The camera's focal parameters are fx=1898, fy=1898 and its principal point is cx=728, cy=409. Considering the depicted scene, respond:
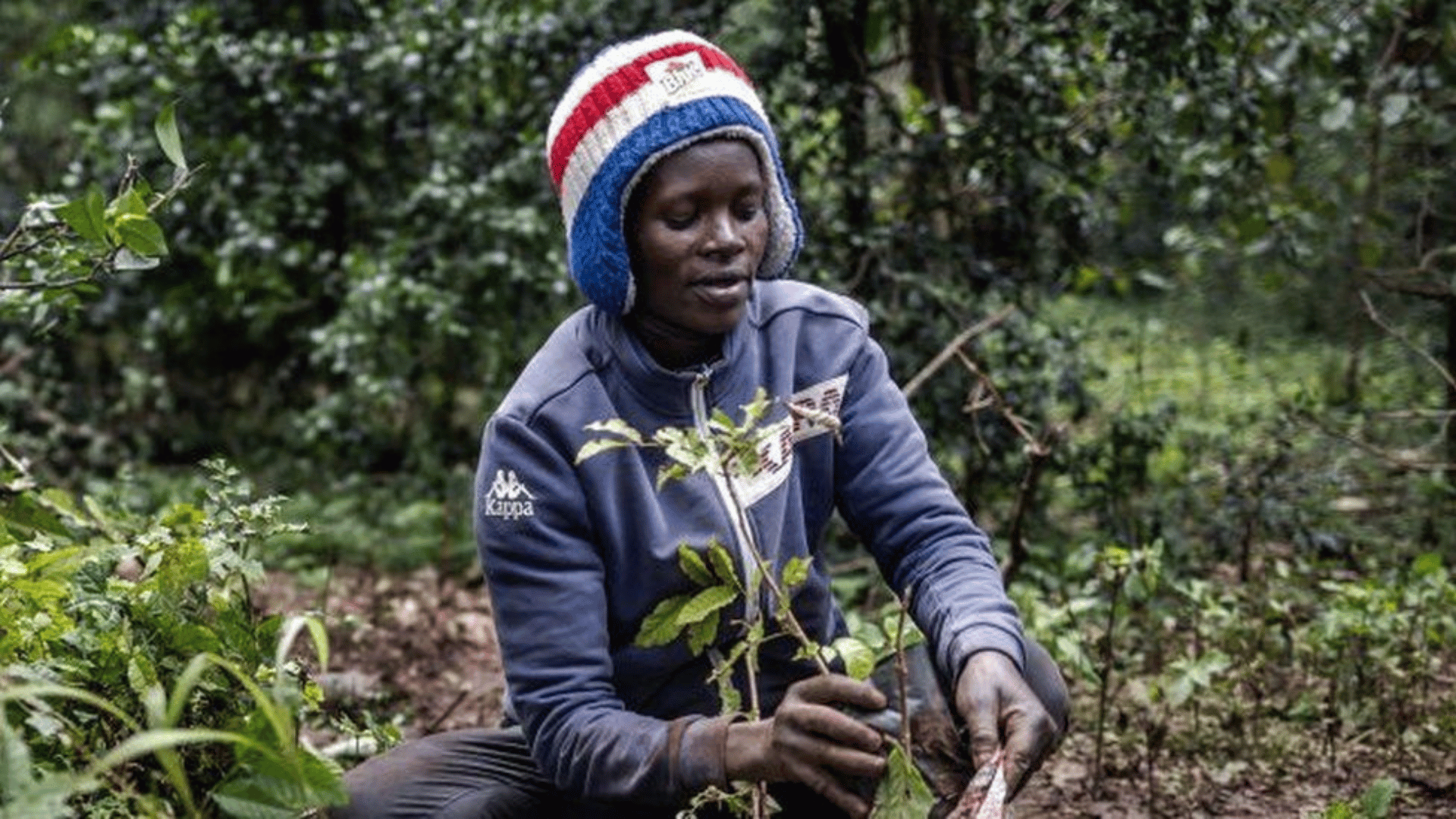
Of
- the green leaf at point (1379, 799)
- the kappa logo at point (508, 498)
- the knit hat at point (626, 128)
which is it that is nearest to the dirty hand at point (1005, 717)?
the green leaf at point (1379, 799)

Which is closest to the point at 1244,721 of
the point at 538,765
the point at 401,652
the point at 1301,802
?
the point at 1301,802

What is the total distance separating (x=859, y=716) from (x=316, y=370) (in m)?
5.39

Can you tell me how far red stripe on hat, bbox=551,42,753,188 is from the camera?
2.99 metres

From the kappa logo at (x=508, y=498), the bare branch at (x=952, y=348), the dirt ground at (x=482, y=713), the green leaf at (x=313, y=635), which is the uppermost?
the green leaf at (x=313, y=635)

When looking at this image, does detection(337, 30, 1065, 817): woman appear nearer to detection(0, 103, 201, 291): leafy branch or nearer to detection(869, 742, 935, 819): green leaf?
detection(869, 742, 935, 819): green leaf

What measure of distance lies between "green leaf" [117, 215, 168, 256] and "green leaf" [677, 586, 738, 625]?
1.04 metres

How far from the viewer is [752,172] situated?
303 centimetres

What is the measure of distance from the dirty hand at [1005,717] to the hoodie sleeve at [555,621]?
38 centimetres

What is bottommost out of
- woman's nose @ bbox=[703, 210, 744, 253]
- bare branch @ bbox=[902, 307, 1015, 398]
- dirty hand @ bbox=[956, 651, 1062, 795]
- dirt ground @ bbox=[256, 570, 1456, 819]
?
dirt ground @ bbox=[256, 570, 1456, 819]

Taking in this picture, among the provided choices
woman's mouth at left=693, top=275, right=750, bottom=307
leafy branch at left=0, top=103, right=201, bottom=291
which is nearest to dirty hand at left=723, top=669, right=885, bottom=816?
woman's mouth at left=693, top=275, right=750, bottom=307

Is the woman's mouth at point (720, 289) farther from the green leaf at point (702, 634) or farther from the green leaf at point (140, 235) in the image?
the green leaf at point (140, 235)

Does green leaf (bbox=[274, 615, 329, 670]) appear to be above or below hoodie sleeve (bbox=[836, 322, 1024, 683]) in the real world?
above

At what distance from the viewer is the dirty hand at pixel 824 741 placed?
2449mm

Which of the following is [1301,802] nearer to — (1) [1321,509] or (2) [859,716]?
(2) [859,716]
